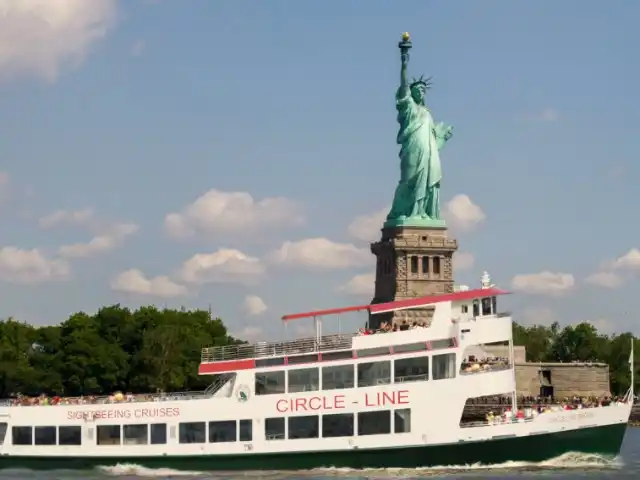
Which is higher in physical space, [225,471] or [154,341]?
[154,341]

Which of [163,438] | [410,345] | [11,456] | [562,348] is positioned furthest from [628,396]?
[562,348]

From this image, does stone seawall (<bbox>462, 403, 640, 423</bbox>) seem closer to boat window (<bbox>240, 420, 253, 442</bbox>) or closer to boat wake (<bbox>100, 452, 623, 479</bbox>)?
boat wake (<bbox>100, 452, 623, 479</bbox>)

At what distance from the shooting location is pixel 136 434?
51.3 metres

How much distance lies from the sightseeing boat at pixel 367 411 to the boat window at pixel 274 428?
0.13ft

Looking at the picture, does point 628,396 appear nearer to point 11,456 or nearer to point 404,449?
point 404,449

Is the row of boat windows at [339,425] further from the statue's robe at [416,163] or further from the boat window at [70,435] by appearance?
the statue's robe at [416,163]

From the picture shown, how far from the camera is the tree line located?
89750 millimetres

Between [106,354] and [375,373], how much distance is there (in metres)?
44.9

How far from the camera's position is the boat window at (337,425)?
159 feet

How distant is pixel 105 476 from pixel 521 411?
1644cm

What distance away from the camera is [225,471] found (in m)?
49.5

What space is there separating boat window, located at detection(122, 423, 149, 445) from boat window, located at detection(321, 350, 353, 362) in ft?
26.3

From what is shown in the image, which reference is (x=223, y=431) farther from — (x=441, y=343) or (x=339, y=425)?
(x=441, y=343)

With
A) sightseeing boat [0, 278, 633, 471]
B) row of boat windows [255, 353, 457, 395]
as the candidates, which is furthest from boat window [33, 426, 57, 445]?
row of boat windows [255, 353, 457, 395]
